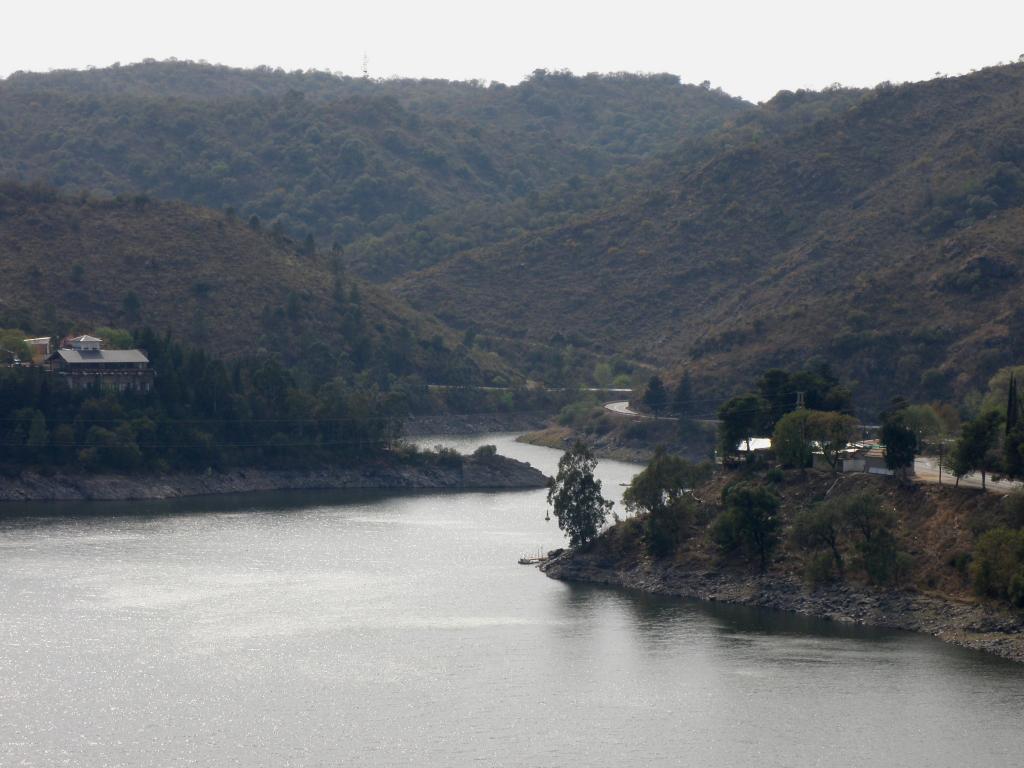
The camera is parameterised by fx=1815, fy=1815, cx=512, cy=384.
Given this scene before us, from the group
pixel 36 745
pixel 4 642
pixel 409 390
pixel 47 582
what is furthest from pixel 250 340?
pixel 36 745

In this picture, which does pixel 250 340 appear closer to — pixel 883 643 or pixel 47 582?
pixel 47 582

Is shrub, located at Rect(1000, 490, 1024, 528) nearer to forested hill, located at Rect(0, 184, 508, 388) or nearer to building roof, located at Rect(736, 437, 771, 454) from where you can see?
building roof, located at Rect(736, 437, 771, 454)

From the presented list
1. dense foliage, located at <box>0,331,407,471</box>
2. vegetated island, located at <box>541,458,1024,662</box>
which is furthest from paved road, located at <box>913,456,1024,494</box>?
dense foliage, located at <box>0,331,407,471</box>

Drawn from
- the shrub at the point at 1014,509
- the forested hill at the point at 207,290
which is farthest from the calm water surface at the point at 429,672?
the forested hill at the point at 207,290

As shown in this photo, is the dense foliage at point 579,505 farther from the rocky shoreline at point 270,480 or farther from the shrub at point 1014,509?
the rocky shoreline at point 270,480

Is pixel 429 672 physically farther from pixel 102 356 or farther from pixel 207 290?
pixel 207 290
